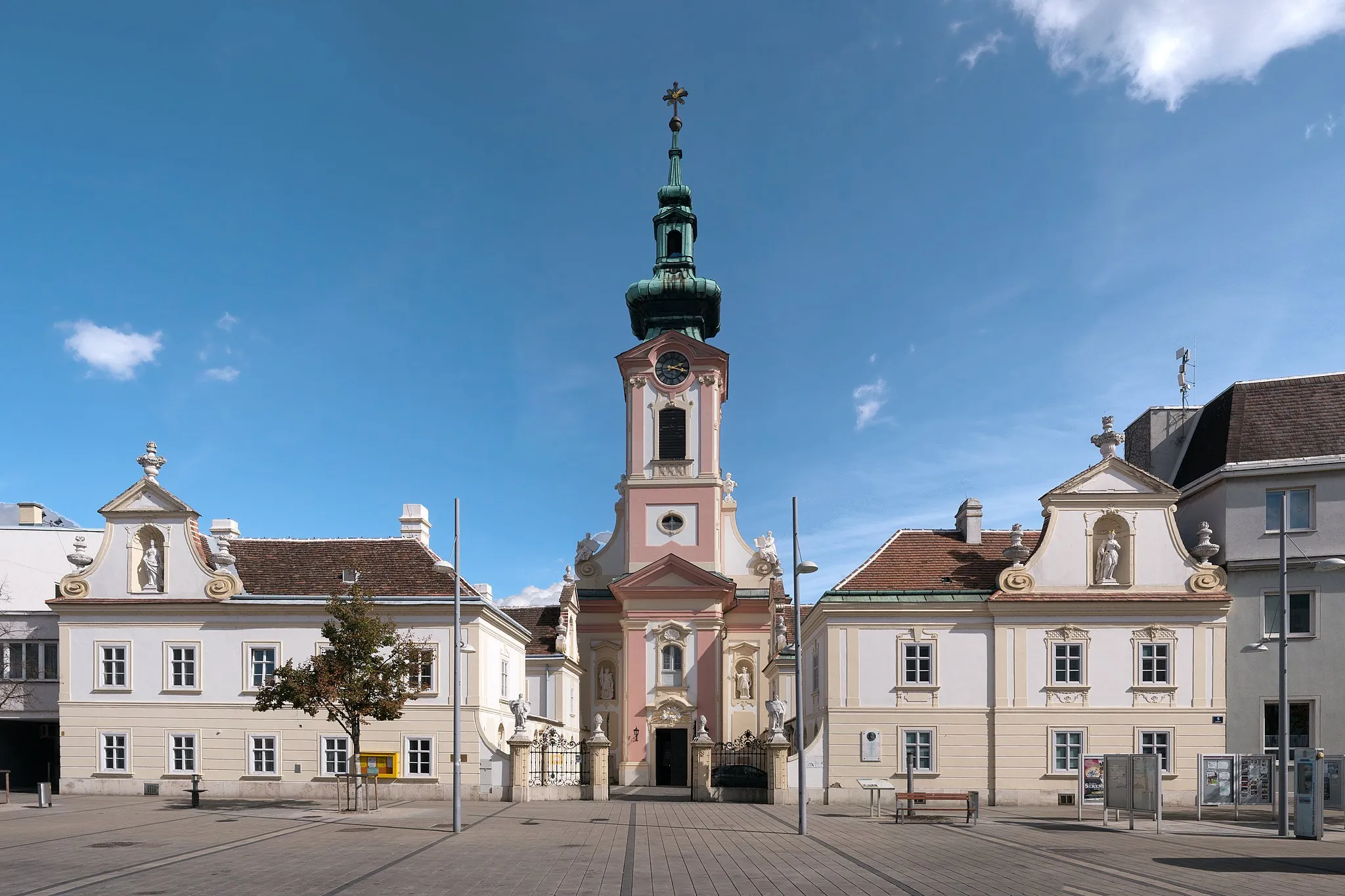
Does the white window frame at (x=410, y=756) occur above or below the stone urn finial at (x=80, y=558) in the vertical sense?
below

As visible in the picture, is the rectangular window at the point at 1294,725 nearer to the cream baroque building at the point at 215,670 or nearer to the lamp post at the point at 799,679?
the lamp post at the point at 799,679

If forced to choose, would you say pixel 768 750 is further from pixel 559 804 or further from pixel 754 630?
pixel 754 630

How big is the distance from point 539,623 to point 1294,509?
107 feet

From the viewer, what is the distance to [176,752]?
35.0 meters

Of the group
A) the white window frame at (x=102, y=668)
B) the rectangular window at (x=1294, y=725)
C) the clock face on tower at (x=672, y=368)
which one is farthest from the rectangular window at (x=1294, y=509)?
the white window frame at (x=102, y=668)

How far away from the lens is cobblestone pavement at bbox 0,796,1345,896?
17.2 meters

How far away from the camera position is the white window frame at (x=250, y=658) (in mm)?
35156

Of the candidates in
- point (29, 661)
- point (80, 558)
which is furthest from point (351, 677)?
point (29, 661)

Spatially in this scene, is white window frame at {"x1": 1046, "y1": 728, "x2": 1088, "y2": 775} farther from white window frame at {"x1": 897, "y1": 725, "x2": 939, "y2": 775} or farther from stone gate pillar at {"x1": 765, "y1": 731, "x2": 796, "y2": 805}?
stone gate pillar at {"x1": 765, "y1": 731, "x2": 796, "y2": 805}

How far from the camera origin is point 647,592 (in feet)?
165

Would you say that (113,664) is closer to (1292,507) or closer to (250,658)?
(250,658)

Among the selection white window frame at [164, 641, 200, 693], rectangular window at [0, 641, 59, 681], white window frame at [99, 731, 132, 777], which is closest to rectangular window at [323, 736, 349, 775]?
white window frame at [164, 641, 200, 693]

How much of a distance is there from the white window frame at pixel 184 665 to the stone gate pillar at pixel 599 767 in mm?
13337

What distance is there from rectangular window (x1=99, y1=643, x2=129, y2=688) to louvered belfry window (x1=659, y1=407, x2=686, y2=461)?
2616cm
